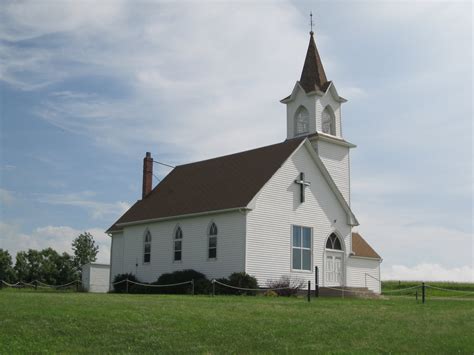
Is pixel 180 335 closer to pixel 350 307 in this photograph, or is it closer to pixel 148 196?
pixel 350 307

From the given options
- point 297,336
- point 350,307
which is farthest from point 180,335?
point 350,307

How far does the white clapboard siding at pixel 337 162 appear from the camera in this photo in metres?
41.2

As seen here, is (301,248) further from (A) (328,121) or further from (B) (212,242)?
(A) (328,121)

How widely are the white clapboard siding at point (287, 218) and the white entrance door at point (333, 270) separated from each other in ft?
2.95

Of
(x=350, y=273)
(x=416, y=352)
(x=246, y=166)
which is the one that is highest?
(x=246, y=166)

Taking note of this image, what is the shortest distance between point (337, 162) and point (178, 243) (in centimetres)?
1162

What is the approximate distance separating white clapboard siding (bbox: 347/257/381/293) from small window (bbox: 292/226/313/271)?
397cm

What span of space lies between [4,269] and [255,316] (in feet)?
172

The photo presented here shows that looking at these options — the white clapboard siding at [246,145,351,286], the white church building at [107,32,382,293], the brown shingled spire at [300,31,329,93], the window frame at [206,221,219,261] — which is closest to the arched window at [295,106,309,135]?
the white church building at [107,32,382,293]

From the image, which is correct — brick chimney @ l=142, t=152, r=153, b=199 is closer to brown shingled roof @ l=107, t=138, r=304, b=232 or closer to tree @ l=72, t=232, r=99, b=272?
brown shingled roof @ l=107, t=138, r=304, b=232

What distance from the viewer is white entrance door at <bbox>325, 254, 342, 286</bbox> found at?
37466 millimetres

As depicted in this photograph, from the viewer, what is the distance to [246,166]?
38.0m

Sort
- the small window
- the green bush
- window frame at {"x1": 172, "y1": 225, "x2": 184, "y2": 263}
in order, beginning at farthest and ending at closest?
1. window frame at {"x1": 172, "y1": 225, "x2": 184, "y2": 263}
2. the small window
3. the green bush

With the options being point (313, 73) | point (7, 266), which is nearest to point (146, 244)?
point (313, 73)
